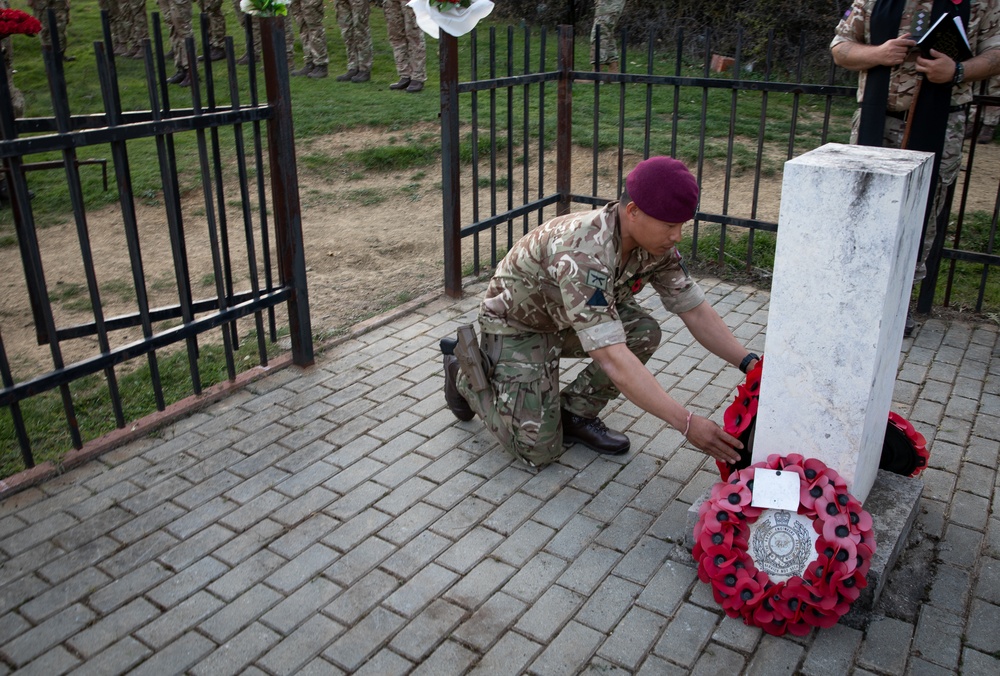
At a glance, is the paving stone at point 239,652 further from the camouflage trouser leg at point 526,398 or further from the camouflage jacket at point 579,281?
the camouflage jacket at point 579,281

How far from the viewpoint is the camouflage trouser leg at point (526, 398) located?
3682 millimetres

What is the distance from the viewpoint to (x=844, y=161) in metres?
2.65

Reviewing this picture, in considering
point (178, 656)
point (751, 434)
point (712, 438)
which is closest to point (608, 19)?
point (751, 434)

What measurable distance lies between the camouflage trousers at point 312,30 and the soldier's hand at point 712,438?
11.2 meters

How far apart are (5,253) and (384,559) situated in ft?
17.2

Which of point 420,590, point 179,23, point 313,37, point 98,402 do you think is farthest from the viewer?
point 313,37

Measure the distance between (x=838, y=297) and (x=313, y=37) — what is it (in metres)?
11.6

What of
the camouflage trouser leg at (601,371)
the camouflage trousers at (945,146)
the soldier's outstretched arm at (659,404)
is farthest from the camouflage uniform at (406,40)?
the soldier's outstretched arm at (659,404)

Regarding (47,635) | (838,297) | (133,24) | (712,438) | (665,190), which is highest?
(133,24)

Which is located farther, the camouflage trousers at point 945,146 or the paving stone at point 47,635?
the camouflage trousers at point 945,146

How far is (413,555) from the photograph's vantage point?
319 cm

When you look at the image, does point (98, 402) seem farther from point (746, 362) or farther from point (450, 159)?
point (746, 362)

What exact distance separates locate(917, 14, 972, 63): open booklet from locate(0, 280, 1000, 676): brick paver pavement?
5.69ft

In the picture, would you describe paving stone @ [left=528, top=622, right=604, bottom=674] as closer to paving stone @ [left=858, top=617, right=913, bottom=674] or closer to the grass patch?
paving stone @ [left=858, top=617, right=913, bottom=674]
